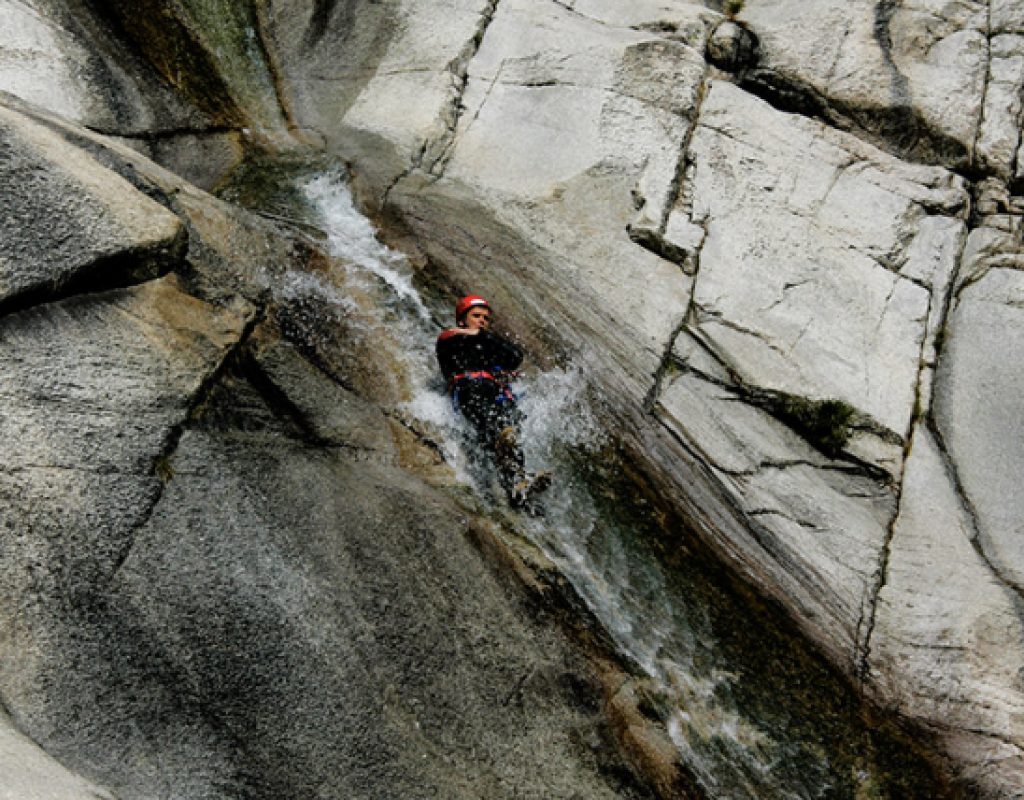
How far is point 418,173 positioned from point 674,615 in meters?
6.29

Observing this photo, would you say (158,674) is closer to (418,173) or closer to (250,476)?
(250,476)

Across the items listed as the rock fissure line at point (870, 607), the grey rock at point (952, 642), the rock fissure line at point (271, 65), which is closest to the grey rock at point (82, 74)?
the rock fissure line at point (271, 65)

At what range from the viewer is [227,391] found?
24.2ft

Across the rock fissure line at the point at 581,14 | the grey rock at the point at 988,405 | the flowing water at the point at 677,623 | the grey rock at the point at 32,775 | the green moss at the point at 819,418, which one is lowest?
the grey rock at the point at 32,775

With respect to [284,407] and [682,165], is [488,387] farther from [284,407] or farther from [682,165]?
[682,165]

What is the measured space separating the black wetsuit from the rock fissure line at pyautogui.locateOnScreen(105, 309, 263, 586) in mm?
1939

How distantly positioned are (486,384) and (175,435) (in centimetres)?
299

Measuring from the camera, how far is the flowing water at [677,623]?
24.0 feet

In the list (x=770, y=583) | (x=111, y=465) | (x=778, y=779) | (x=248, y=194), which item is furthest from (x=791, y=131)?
(x=111, y=465)

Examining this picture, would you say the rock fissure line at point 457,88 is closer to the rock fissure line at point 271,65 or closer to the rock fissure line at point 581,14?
the rock fissure line at point 581,14

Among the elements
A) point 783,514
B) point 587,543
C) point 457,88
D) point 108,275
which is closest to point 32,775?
point 108,275

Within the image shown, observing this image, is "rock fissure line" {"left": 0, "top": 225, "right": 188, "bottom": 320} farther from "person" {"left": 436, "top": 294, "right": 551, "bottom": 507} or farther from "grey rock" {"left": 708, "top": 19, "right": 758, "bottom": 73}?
"grey rock" {"left": 708, "top": 19, "right": 758, "bottom": 73}

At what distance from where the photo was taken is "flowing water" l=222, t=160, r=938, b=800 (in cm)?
730

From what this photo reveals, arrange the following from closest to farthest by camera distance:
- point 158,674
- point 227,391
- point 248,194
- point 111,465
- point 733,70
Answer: point 158,674, point 111,465, point 227,391, point 248,194, point 733,70
